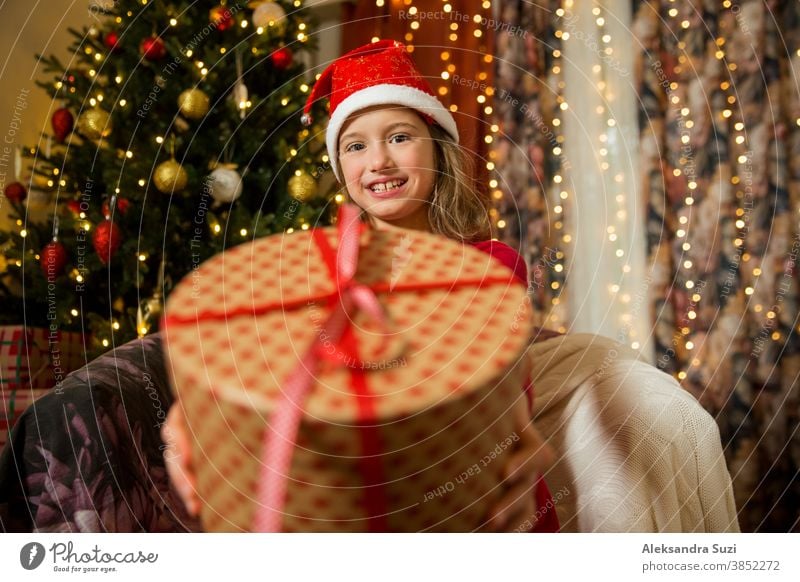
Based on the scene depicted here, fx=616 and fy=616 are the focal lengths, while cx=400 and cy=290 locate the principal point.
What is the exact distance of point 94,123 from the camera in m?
1.09

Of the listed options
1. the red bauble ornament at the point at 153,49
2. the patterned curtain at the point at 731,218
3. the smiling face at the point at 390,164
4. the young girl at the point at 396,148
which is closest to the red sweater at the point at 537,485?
the young girl at the point at 396,148

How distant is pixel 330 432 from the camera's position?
31 centimetres

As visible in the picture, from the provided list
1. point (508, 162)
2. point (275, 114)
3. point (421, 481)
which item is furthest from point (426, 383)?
point (508, 162)

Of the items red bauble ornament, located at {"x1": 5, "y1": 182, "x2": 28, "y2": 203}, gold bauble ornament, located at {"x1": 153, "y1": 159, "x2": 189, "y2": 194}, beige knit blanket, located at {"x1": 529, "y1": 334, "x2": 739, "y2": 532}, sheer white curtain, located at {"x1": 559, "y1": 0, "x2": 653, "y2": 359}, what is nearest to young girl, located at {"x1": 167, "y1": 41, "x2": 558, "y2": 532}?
beige knit blanket, located at {"x1": 529, "y1": 334, "x2": 739, "y2": 532}

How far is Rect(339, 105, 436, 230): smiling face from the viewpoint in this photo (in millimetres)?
669

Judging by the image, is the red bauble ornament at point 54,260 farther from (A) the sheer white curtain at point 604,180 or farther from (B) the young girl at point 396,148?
(A) the sheer white curtain at point 604,180

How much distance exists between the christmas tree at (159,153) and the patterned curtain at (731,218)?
1.73ft

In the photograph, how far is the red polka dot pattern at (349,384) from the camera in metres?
0.32

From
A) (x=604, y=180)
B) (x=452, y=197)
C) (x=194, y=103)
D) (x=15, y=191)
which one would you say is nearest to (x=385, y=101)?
(x=452, y=197)

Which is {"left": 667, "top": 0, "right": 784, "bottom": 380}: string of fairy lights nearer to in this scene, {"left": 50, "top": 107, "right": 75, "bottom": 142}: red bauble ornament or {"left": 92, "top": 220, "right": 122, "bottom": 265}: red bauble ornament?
{"left": 92, "top": 220, "right": 122, "bottom": 265}: red bauble ornament

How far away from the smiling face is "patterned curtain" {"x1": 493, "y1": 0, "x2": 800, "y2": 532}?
1.92ft

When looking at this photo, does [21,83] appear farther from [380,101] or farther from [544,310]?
[544,310]

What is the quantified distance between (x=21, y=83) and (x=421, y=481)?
55.0 inches
